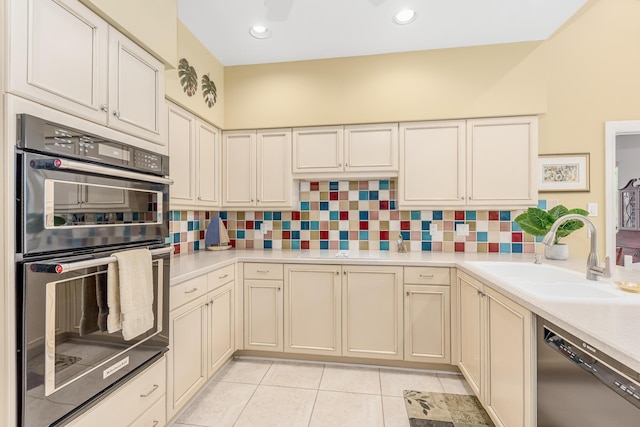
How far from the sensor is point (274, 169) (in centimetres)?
285

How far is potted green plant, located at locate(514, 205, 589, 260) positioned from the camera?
90.5 inches

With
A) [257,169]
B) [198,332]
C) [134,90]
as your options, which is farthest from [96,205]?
[257,169]

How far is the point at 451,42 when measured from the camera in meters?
2.49

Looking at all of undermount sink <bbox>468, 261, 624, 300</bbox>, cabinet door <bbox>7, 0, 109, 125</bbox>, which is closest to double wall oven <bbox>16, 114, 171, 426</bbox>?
cabinet door <bbox>7, 0, 109, 125</bbox>

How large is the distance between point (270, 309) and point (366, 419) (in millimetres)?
1075

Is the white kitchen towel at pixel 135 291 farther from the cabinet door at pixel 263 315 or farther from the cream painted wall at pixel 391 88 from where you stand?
the cream painted wall at pixel 391 88

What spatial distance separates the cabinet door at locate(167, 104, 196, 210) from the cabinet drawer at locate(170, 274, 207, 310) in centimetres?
58

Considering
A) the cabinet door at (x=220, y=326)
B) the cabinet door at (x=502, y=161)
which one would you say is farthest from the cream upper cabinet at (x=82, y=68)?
the cabinet door at (x=502, y=161)

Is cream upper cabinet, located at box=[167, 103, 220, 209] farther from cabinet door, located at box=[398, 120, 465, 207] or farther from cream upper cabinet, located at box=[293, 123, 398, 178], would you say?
cabinet door, located at box=[398, 120, 465, 207]

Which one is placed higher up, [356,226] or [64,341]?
[356,226]

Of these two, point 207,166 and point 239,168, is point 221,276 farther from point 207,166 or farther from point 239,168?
point 239,168

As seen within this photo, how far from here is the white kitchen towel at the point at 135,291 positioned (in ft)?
4.14

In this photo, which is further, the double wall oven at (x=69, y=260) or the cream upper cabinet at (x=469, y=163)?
the cream upper cabinet at (x=469, y=163)

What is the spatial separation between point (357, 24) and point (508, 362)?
2.35m
